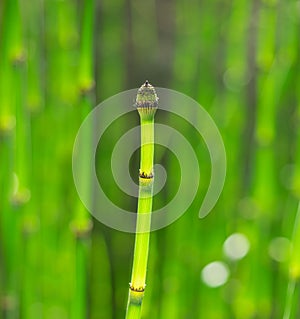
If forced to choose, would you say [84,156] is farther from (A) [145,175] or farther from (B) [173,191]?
(B) [173,191]

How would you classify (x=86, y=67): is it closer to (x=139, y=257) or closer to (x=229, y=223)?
(x=139, y=257)

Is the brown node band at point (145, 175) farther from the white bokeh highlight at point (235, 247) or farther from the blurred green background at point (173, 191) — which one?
the white bokeh highlight at point (235, 247)

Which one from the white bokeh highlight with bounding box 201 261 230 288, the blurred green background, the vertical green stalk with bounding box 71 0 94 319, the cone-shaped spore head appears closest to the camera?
the cone-shaped spore head

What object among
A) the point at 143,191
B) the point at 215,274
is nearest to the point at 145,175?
the point at 143,191

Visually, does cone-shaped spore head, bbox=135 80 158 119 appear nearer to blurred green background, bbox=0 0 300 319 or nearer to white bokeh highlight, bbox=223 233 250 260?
blurred green background, bbox=0 0 300 319

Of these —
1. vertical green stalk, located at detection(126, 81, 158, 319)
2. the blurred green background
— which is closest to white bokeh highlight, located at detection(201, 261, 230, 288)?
the blurred green background

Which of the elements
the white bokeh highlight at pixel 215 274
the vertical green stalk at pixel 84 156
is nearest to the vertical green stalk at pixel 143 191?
the vertical green stalk at pixel 84 156
